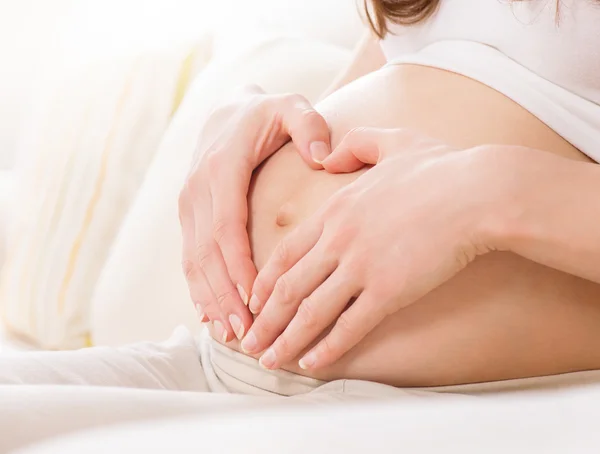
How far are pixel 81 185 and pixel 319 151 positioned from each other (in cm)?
83

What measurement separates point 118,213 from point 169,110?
0.23 meters

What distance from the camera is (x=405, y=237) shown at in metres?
0.63

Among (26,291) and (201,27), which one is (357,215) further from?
(201,27)

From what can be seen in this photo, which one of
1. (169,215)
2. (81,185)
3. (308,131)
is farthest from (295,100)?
(81,185)

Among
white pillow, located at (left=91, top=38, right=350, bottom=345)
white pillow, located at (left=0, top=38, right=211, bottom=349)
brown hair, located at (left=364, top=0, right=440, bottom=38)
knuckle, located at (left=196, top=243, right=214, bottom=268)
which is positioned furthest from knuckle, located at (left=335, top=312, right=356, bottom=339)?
white pillow, located at (left=0, top=38, right=211, bottom=349)

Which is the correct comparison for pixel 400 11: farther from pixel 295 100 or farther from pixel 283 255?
pixel 283 255

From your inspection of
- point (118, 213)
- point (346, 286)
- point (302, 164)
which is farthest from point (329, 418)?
point (118, 213)

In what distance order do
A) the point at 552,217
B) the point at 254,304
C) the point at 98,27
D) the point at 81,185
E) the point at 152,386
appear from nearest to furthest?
1. the point at 552,217
2. the point at 254,304
3. the point at 152,386
4. the point at 81,185
5. the point at 98,27

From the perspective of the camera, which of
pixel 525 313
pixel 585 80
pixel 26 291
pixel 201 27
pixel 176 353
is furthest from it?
pixel 201 27

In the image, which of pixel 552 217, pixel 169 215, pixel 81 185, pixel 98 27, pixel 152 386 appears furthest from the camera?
pixel 98 27

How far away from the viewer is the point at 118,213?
58.0 inches

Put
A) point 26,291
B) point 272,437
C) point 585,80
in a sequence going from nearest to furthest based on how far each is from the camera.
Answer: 1. point 272,437
2. point 585,80
3. point 26,291

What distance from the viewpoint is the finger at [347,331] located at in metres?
0.63

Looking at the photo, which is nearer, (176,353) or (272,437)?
(272,437)
